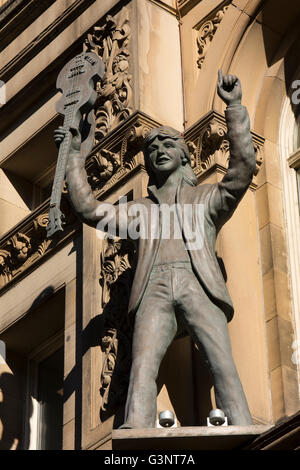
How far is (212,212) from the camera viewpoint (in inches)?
558

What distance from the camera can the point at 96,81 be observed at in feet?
52.3

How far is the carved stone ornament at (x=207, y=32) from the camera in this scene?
16.9 metres

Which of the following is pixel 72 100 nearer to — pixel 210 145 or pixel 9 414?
pixel 210 145

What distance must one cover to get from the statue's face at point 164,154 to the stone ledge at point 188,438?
2726 millimetres

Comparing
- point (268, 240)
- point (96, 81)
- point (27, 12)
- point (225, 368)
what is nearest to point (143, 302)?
point (225, 368)

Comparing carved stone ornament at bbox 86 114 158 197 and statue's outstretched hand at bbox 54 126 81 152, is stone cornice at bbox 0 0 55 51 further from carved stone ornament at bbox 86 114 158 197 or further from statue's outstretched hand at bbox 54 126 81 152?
statue's outstretched hand at bbox 54 126 81 152

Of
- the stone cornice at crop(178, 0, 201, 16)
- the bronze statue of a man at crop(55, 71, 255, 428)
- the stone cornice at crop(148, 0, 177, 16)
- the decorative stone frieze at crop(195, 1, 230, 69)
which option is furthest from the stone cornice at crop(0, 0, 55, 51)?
the bronze statue of a man at crop(55, 71, 255, 428)

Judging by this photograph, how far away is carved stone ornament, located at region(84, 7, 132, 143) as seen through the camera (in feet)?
54.3

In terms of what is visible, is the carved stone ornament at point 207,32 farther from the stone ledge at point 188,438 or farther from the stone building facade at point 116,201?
the stone ledge at point 188,438

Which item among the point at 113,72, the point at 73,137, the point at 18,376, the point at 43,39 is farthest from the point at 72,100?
the point at 18,376

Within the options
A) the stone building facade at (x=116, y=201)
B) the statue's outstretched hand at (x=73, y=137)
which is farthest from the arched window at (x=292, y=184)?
the statue's outstretched hand at (x=73, y=137)

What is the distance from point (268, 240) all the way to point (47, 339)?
341 cm

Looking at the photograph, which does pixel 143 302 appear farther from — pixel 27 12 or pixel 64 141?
pixel 27 12

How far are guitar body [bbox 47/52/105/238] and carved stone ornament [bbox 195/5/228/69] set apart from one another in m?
1.32
